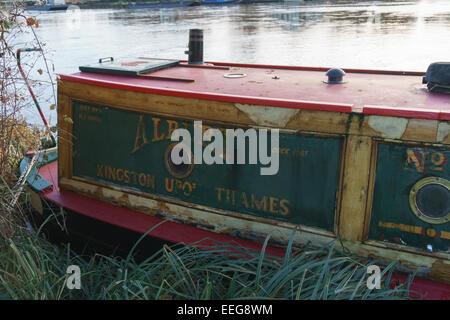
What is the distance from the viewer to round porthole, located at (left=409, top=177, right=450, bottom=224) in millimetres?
2756

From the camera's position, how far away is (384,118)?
9.13ft

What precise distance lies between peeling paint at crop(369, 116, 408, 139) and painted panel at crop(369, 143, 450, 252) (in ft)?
0.23

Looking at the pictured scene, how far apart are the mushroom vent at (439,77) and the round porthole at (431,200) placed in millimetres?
883

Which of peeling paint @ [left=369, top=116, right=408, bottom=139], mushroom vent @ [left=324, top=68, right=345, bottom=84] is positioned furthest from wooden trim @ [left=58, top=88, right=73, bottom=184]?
peeling paint @ [left=369, top=116, right=408, bottom=139]

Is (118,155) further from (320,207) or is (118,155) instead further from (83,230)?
(320,207)

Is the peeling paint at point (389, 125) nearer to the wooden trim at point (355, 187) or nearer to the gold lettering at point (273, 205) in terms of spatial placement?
the wooden trim at point (355, 187)

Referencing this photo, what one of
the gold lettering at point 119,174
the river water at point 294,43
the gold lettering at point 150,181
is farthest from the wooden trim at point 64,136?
the river water at point 294,43

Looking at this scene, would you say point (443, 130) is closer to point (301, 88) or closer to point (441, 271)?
point (441, 271)

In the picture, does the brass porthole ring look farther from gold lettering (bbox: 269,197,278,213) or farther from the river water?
the river water

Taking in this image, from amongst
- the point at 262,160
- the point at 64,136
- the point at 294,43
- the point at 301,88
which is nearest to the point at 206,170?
the point at 262,160

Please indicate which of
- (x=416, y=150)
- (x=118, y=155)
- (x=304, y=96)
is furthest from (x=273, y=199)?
(x=118, y=155)

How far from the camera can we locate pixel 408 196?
112 inches

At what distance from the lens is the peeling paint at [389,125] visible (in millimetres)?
2754

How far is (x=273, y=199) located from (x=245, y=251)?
42 centimetres
